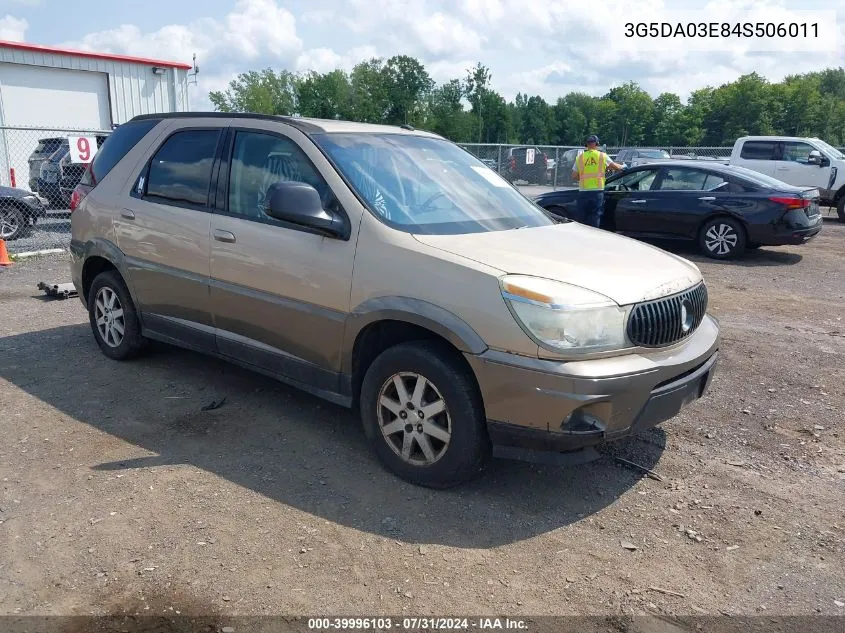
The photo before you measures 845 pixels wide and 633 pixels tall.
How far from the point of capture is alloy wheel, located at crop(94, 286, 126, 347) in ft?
18.4

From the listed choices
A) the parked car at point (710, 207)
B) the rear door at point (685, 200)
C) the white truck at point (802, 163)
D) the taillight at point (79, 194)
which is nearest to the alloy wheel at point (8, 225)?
the taillight at point (79, 194)

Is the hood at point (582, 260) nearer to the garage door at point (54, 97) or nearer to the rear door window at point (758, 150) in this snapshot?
the rear door window at point (758, 150)

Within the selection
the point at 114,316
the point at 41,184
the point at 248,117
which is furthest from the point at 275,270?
the point at 41,184

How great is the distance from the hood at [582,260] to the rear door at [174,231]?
180 centimetres

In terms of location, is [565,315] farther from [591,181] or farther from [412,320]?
[591,181]

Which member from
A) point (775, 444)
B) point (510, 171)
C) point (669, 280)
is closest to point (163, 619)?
point (669, 280)

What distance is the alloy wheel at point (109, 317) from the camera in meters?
5.60

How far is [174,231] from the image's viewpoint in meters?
4.89

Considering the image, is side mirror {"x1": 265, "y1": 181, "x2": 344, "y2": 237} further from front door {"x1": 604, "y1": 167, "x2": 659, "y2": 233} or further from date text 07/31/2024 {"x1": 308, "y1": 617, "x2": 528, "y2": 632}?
front door {"x1": 604, "y1": 167, "x2": 659, "y2": 233}

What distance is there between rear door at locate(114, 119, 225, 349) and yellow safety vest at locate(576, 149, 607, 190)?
7.95 metres

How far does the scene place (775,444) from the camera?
4.47 metres

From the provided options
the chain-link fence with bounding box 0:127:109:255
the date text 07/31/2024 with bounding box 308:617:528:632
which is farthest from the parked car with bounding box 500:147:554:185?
the date text 07/31/2024 with bounding box 308:617:528:632

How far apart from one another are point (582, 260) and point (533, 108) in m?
91.6

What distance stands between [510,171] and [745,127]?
205ft
